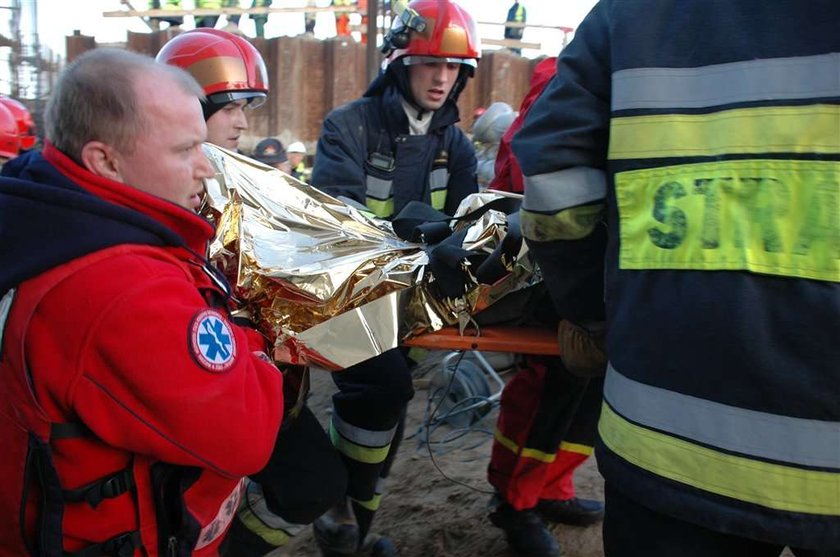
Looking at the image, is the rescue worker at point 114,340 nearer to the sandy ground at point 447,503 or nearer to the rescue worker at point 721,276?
the rescue worker at point 721,276

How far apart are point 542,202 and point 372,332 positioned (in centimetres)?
65

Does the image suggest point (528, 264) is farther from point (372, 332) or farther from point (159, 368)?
point (159, 368)

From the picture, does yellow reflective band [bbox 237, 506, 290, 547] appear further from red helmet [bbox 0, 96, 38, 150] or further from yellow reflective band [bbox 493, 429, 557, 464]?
red helmet [bbox 0, 96, 38, 150]

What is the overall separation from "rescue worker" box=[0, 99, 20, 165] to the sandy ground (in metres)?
4.09

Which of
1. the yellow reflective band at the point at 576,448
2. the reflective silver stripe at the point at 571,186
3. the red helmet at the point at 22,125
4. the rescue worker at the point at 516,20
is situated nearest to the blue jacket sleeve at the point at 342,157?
the yellow reflective band at the point at 576,448

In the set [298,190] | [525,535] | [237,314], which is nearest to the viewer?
[237,314]

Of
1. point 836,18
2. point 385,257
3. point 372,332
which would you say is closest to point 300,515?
point 372,332

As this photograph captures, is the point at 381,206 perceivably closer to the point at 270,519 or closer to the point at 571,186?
the point at 270,519

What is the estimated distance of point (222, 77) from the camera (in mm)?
2785

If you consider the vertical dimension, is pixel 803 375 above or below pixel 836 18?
below

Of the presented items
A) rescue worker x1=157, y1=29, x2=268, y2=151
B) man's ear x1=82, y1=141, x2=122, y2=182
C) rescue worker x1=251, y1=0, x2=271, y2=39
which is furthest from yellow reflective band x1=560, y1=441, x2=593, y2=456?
rescue worker x1=251, y1=0, x2=271, y2=39

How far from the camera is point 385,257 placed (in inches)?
83.0

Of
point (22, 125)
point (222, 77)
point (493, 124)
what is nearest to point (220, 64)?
point (222, 77)

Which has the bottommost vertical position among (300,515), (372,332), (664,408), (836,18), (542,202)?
(300,515)
